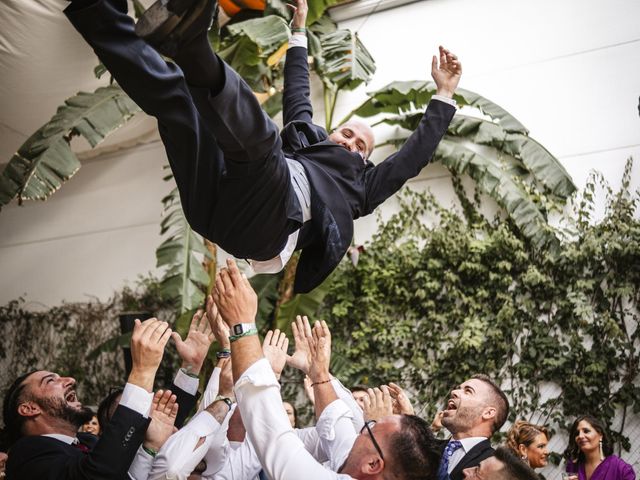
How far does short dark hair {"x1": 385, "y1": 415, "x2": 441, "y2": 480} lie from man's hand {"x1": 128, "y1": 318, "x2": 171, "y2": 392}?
2.85 ft

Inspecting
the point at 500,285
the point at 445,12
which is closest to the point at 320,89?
the point at 445,12

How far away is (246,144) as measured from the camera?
1.88m

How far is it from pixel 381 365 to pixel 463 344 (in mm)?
865

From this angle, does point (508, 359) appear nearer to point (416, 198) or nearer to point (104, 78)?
point (416, 198)

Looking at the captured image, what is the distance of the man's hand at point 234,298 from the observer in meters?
1.90

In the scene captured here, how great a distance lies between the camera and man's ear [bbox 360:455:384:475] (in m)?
2.04

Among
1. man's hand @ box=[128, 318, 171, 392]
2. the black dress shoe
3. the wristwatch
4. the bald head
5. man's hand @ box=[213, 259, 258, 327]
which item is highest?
the black dress shoe

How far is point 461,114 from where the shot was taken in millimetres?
7258

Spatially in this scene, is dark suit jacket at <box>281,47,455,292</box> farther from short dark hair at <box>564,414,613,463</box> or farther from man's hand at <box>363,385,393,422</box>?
short dark hair at <box>564,414,613,463</box>

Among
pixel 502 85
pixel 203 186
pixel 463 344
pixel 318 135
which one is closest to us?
pixel 203 186

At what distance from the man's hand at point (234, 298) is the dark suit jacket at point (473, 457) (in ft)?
4.58

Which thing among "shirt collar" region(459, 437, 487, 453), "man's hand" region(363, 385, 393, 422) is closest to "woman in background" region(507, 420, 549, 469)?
"shirt collar" region(459, 437, 487, 453)

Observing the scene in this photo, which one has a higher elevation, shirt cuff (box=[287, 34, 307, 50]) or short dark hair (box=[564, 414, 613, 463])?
shirt cuff (box=[287, 34, 307, 50])

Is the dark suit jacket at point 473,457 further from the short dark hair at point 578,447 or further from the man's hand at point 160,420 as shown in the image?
the short dark hair at point 578,447
